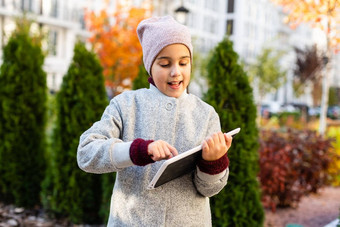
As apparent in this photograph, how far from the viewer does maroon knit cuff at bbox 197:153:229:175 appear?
66.6 inches

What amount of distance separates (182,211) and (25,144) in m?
4.09

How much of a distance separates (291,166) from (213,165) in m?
4.66

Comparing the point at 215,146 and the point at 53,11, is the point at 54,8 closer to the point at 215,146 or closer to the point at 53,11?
the point at 53,11

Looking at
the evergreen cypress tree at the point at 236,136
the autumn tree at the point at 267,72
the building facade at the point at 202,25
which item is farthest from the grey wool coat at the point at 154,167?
the autumn tree at the point at 267,72

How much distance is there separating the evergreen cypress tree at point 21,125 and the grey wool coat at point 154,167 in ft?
12.6

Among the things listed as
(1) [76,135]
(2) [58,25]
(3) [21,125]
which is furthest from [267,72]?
(1) [76,135]

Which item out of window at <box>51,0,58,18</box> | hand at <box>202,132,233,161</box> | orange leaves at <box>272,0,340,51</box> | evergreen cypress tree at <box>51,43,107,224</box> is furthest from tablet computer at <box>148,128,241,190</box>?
window at <box>51,0,58,18</box>

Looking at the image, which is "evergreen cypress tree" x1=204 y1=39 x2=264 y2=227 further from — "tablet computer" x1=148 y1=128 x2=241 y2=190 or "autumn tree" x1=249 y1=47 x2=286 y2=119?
"autumn tree" x1=249 y1=47 x2=286 y2=119

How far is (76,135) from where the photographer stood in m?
4.70

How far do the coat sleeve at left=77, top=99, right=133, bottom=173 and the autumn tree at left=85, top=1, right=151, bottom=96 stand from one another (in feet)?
58.3

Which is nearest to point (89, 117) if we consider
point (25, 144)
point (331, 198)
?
point (25, 144)

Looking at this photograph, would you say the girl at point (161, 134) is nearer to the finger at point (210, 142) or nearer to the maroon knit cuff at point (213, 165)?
the maroon knit cuff at point (213, 165)

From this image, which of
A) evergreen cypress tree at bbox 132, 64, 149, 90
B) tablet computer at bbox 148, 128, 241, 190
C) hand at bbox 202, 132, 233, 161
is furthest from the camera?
evergreen cypress tree at bbox 132, 64, 149, 90

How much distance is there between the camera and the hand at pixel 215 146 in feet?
5.25
